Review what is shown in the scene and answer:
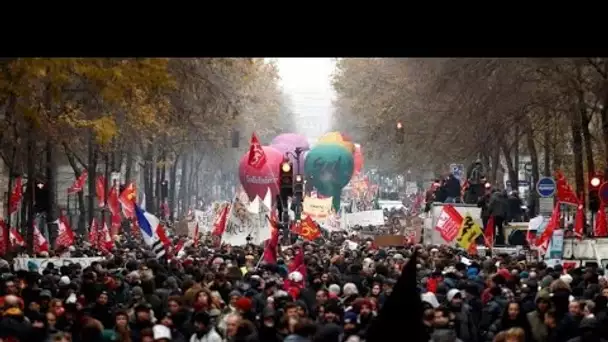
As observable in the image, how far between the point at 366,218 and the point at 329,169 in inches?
1096

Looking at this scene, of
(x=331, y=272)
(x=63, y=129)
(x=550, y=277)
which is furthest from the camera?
(x=63, y=129)

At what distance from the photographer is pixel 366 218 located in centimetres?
6212

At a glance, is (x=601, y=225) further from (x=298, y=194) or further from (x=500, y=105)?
(x=298, y=194)

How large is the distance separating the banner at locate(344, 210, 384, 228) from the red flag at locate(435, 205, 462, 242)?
25231 millimetres

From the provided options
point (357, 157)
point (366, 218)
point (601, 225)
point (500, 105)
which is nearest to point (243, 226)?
point (500, 105)

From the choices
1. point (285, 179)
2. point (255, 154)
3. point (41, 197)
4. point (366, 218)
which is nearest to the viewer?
point (285, 179)

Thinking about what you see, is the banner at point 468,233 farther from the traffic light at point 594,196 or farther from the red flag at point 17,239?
the red flag at point 17,239

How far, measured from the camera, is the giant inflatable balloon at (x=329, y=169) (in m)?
89.8

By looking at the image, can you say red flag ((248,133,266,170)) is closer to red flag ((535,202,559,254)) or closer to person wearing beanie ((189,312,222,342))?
red flag ((535,202,559,254))

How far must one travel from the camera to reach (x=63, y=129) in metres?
37.1

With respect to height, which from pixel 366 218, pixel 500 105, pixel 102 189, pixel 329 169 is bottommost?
pixel 366 218
